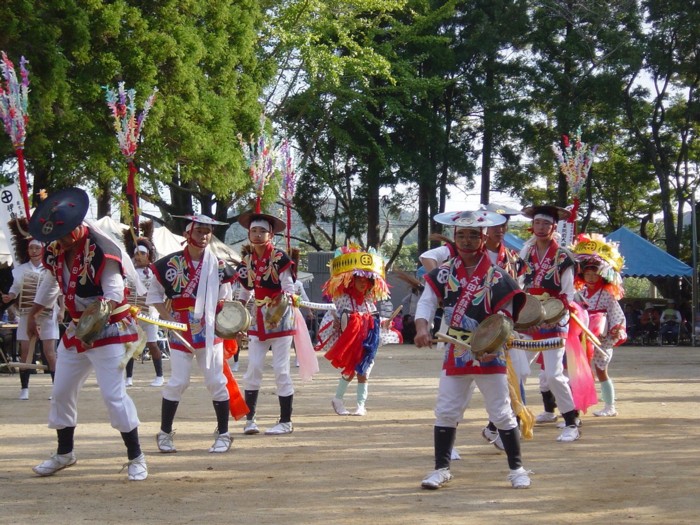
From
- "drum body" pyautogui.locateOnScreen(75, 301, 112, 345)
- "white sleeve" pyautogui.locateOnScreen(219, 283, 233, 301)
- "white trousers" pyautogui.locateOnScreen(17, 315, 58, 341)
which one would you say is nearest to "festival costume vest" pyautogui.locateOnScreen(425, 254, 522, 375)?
"drum body" pyautogui.locateOnScreen(75, 301, 112, 345)

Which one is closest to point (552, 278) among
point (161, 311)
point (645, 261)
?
point (161, 311)

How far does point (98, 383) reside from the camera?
745 centimetres

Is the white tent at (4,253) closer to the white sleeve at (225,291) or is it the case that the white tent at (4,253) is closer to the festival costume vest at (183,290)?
the white sleeve at (225,291)

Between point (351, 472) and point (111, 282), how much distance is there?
2.29 meters

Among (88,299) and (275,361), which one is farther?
(275,361)

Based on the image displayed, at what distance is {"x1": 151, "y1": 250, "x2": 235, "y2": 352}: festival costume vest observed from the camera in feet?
29.0

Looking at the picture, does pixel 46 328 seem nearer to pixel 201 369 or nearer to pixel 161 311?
pixel 161 311

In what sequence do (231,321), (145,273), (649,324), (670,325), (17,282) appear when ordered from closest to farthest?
(231,321) < (17,282) < (145,273) < (670,325) < (649,324)

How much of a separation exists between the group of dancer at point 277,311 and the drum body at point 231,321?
9cm

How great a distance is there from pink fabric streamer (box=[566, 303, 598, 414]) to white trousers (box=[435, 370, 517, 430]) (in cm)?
296

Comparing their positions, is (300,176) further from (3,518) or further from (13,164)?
(3,518)

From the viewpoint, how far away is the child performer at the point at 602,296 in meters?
11.3

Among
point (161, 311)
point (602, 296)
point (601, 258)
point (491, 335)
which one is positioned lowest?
point (491, 335)

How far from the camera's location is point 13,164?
77.9 feet
